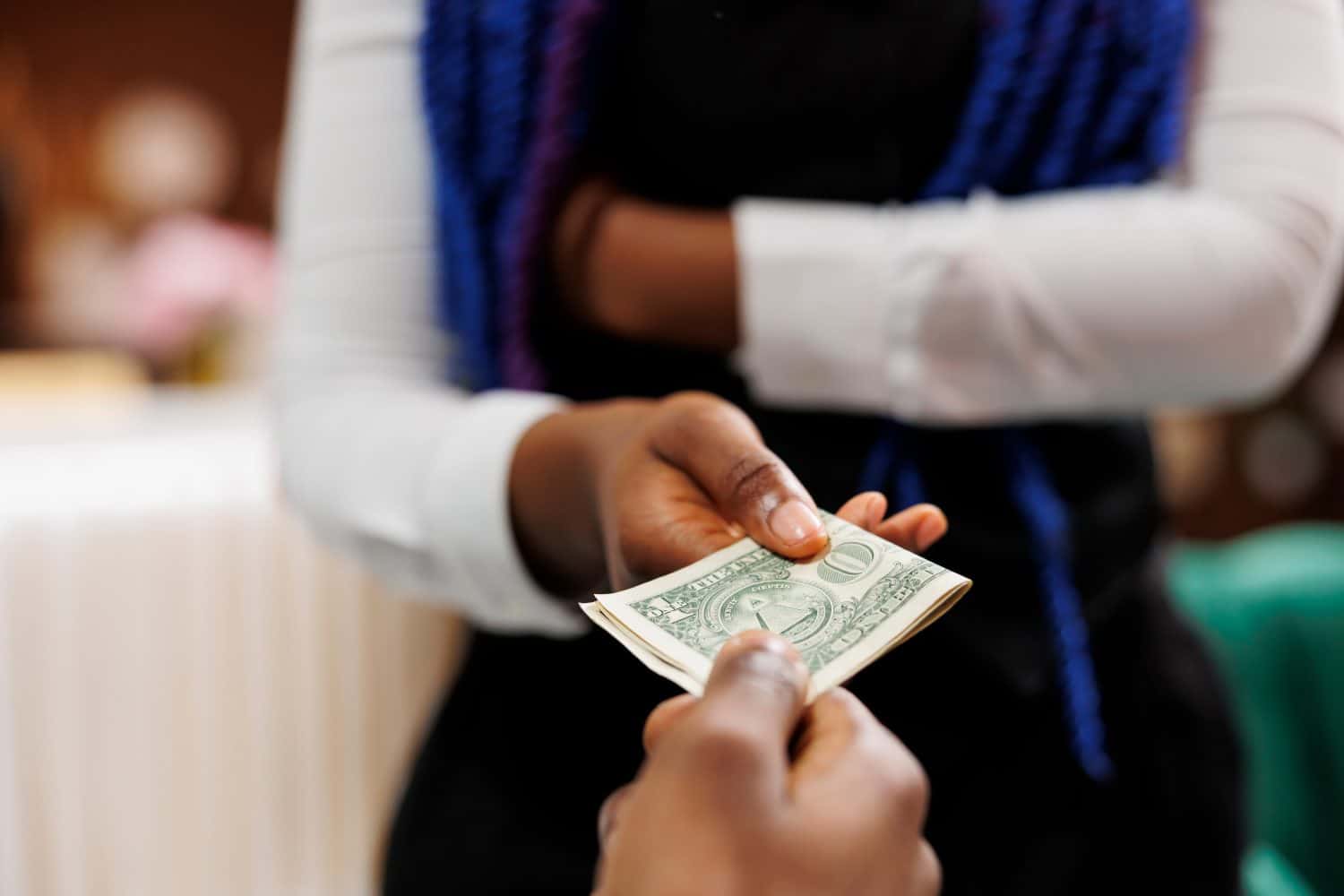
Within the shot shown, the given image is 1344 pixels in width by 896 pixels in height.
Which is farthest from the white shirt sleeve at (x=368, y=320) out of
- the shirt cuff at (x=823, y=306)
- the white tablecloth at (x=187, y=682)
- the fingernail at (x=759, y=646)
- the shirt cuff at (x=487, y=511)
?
the white tablecloth at (x=187, y=682)

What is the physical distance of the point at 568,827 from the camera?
0.49 meters

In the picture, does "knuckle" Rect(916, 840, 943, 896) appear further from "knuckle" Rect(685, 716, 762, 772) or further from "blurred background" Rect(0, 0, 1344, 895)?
"blurred background" Rect(0, 0, 1344, 895)

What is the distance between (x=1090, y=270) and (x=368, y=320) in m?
0.33

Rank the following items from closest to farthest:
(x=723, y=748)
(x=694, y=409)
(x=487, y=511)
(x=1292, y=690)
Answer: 1. (x=723, y=748)
2. (x=694, y=409)
3. (x=487, y=511)
4. (x=1292, y=690)

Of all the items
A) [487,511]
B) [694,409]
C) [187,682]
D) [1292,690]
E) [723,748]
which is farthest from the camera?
[1292,690]

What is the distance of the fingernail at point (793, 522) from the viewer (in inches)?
11.1

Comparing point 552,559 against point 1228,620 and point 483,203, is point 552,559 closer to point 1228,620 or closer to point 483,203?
point 483,203

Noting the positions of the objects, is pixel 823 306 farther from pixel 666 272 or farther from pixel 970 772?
pixel 970 772

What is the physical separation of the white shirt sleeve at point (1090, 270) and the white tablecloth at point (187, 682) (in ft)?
1.97

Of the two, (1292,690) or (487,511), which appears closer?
(487,511)

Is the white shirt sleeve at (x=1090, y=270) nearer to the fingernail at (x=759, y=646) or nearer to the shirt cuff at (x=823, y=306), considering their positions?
the shirt cuff at (x=823, y=306)

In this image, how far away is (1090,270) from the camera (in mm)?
433

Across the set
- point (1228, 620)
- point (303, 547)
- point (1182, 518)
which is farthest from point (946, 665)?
point (1182, 518)

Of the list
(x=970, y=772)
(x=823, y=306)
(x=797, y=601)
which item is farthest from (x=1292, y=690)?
(x=797, y=601)
